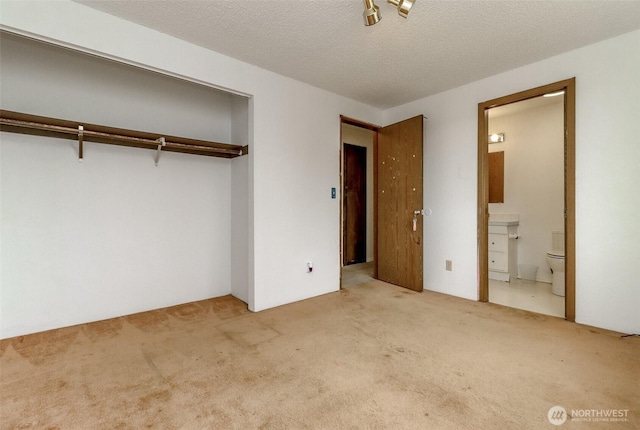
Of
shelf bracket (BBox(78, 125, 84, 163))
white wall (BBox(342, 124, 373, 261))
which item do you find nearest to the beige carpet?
shelf bracket (BBox(78, 125, 84, 163))

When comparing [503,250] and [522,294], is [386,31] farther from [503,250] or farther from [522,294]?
[503,250]

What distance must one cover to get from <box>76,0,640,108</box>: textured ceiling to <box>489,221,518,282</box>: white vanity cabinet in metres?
2.24

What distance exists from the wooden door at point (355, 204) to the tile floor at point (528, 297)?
7.38 ft

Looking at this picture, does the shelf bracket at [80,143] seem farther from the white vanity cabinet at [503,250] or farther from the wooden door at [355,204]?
the white vanity cabinet at [503,250]

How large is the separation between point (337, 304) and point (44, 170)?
9.76 feet

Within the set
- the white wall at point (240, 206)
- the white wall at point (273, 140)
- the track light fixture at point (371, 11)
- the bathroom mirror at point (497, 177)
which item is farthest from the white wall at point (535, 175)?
the white wall at point (240, 206)

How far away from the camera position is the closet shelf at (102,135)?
211cm

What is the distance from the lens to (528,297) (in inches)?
132

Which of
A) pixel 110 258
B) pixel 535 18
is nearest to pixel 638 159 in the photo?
pixel 535 18

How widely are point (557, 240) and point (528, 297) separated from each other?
3.87 ft

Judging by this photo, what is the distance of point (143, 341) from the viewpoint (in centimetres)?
223

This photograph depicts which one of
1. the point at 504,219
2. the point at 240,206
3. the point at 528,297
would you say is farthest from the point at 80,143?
the point at 504,219

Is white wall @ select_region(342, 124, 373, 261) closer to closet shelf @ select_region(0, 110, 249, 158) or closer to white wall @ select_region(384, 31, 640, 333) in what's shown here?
white wall @ select_region(384, 31, 640, 333)

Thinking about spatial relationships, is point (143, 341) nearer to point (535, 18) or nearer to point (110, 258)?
point (110, 258)
